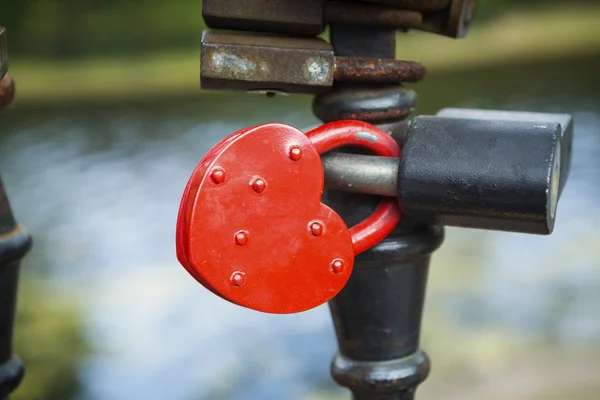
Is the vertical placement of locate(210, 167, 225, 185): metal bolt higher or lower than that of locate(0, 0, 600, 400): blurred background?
higher

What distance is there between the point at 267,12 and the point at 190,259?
16 cm

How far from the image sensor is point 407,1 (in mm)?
511

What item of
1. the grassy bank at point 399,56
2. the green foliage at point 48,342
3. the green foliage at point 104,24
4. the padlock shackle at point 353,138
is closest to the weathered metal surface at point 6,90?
the padlock shackle at point 353,138

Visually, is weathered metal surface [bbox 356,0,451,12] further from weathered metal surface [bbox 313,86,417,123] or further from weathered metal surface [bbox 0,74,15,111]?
weathered metal surface [bbox 0,74,15,111]

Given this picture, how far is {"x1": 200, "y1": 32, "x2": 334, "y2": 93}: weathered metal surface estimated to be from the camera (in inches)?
19.3

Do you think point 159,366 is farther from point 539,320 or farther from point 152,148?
point 152,148

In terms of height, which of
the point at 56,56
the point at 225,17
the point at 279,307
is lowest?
the point at 56,56

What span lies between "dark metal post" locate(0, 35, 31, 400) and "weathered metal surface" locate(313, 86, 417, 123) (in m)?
0.21

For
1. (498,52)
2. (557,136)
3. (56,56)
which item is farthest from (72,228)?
(498,52)

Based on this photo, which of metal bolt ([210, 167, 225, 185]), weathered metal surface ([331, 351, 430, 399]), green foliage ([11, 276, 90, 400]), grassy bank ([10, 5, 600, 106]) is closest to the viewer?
metal bolt ([210, 167, 225, 185])

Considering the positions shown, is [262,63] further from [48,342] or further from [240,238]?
[48,342]

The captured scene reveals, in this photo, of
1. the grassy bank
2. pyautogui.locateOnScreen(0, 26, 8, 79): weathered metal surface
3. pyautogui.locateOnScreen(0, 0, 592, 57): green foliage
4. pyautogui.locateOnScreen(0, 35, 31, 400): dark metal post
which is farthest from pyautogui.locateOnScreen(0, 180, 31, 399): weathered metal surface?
pyautogui.locateOnScreen(0, 0, 592, 57): green foliage

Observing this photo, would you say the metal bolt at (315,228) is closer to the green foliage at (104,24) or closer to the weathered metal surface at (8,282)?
the weathered metal surface at (8,282)

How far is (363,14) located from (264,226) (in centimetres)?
16
